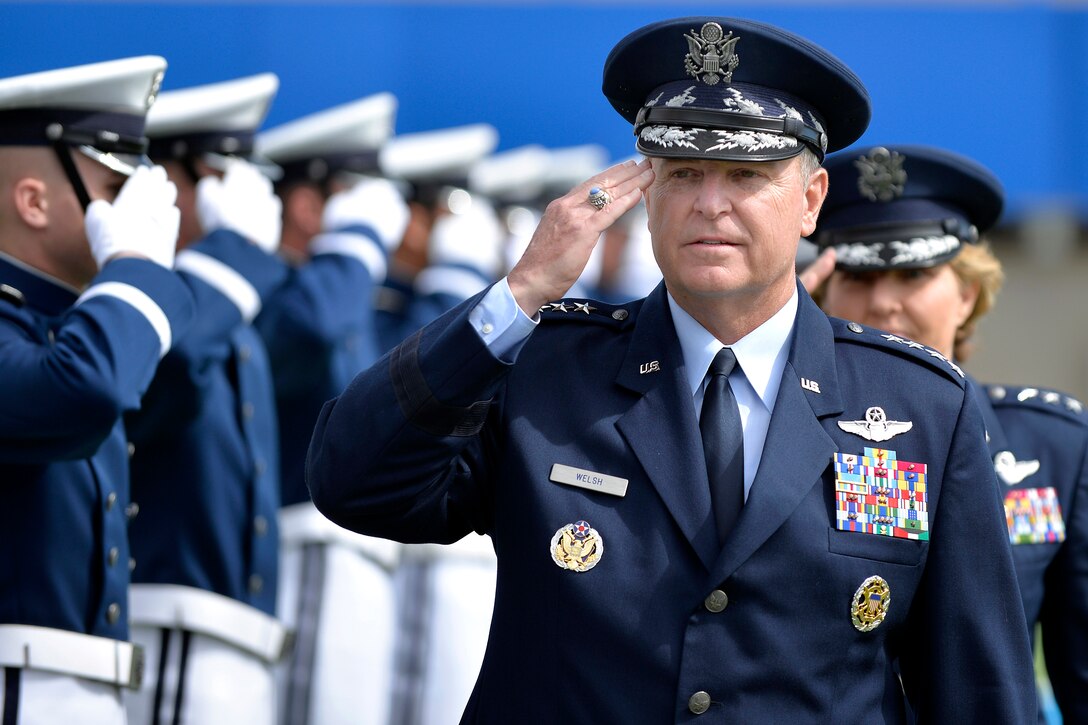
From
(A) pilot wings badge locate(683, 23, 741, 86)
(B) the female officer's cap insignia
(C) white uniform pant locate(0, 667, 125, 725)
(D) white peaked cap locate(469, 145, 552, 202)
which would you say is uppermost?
Answer: (D) white peaked cap locate(469, 145, 552, 202)

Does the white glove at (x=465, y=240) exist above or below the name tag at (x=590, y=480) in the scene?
above

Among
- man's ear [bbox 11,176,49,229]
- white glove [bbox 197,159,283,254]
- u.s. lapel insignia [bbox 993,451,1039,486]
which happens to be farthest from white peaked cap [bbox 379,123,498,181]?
u.s. lapel insignia [bbox 993,451,1039,486]

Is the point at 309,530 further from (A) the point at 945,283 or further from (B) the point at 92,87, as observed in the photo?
(A) the point at 945,283

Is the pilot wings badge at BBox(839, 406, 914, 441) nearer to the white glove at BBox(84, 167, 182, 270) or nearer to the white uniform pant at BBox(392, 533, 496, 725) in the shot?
the white glove at BBox(84, 167, 182, 270)

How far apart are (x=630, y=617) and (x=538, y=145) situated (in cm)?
893

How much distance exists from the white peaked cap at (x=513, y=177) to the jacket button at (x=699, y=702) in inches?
238

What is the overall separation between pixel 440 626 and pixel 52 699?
2.95m

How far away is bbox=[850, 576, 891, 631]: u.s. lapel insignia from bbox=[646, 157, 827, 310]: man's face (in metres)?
0.55

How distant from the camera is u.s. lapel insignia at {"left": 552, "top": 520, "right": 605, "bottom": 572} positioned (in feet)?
8.61

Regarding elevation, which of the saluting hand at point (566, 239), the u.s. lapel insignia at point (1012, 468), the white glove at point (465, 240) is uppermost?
the white glove at point (465, 240)

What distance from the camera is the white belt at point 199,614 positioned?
4.55 metres

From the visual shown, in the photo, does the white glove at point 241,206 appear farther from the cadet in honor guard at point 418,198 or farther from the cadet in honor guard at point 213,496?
the cadet in honor guard at point 418,198

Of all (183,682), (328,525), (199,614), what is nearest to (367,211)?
(328,525)

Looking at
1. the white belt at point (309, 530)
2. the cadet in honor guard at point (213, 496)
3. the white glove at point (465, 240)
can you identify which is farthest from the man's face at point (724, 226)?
the white glove at point (465, 240)
